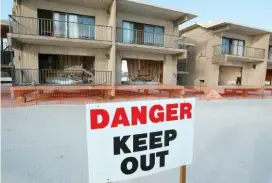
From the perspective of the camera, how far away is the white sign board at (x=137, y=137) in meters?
1.61

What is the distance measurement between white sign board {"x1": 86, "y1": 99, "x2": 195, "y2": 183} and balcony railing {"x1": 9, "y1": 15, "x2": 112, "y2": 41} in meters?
11.1

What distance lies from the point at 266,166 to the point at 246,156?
16.4 inches

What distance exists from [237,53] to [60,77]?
17350 mm

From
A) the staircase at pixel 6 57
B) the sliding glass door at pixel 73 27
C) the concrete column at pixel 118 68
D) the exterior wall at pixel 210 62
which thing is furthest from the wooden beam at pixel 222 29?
the staircase at pixel 6 57

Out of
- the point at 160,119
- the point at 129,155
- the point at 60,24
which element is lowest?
the point at 129,155

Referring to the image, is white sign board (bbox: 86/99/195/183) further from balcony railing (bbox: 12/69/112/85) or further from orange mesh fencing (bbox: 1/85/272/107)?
balcony railing (bbox: 12/69/112/85)

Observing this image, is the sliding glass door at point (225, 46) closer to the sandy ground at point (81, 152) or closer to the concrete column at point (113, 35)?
the concrete column at point (113, 35)

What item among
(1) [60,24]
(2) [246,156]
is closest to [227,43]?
(1) [60,24]

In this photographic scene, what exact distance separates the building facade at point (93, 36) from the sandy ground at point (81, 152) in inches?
235

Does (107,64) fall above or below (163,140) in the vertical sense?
above

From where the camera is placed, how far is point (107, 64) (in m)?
13.2

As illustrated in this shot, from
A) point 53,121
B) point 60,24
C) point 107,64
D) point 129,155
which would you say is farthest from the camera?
point 107,64

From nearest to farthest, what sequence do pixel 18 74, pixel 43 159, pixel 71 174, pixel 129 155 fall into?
pixel 129 155, pixel 71 174, pixel 43 159, pixel 18 74

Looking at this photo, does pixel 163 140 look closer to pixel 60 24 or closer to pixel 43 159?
pixel 43 159
